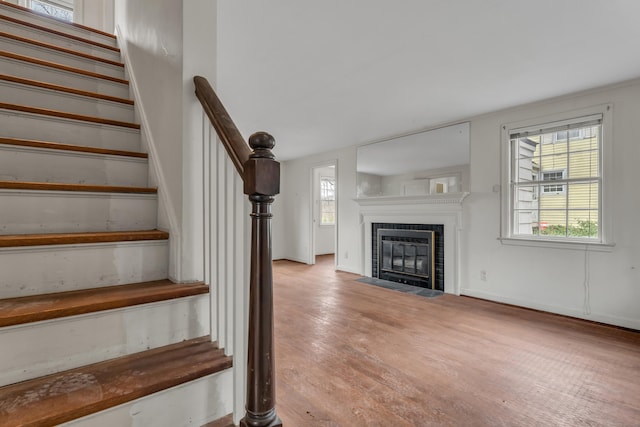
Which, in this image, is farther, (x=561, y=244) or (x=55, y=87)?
(x=561, y=244)

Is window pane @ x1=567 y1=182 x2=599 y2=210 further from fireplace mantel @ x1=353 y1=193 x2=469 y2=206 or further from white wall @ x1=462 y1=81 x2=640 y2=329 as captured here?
fireplace mantel @ x1=353 y1=193 x2=469 y2=206

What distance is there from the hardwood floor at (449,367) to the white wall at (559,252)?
0.21 metres

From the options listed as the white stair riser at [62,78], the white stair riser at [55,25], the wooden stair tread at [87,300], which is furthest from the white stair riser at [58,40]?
the wooden stair tread at [87,300]

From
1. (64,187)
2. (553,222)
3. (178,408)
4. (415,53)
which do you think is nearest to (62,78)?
(64,187)

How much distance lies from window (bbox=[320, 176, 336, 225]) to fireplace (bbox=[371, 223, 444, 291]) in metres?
2.98

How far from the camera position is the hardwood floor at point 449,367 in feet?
5.63

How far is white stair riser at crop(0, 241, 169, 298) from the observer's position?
1.10 meters

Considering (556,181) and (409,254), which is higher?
(556,181)

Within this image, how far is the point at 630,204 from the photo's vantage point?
296 cm

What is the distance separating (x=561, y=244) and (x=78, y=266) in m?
4.18

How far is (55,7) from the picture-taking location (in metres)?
4.38

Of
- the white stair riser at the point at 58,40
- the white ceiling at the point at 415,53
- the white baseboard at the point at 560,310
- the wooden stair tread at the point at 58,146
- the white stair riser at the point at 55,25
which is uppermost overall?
the white stair riser at the point at 55,25

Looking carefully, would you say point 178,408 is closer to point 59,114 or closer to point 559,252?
point 59,114

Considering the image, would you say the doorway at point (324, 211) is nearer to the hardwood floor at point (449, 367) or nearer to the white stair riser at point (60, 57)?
the hardwood floor at point (449, 367)
